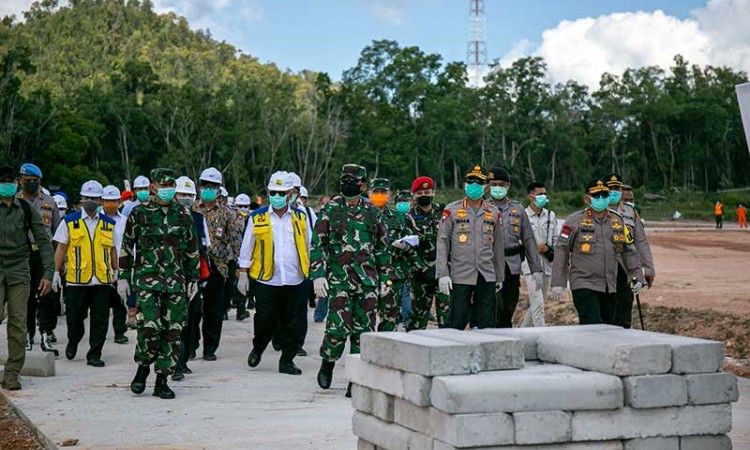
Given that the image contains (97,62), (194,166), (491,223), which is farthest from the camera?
(97,62)

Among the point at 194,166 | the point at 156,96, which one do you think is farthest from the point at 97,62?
the point at 194,166

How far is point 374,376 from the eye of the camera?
20.9ft

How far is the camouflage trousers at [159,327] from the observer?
959 cm

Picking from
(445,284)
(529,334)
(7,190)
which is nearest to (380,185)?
(445,284)

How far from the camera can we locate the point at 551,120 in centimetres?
9462

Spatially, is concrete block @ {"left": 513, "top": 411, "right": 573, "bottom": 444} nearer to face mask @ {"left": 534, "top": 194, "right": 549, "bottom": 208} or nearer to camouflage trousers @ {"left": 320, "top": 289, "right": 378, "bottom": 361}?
camouflage trousers @ {"left": 320, "top": 289, "right": 378, "bottom": 361}

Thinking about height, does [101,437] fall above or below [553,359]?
below

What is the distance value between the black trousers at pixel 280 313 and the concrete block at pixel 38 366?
223 cm

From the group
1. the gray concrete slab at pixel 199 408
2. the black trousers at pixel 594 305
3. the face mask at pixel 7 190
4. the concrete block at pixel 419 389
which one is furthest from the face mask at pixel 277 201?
the concrete block at pixel 419 389

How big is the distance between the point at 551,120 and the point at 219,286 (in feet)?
278

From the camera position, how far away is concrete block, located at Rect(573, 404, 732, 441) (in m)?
5.67

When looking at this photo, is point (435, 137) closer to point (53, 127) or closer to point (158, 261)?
point (53, 127)

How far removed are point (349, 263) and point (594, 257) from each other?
253 cm

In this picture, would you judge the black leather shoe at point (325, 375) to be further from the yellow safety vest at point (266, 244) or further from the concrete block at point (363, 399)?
the concrete block at point (363, 399)
